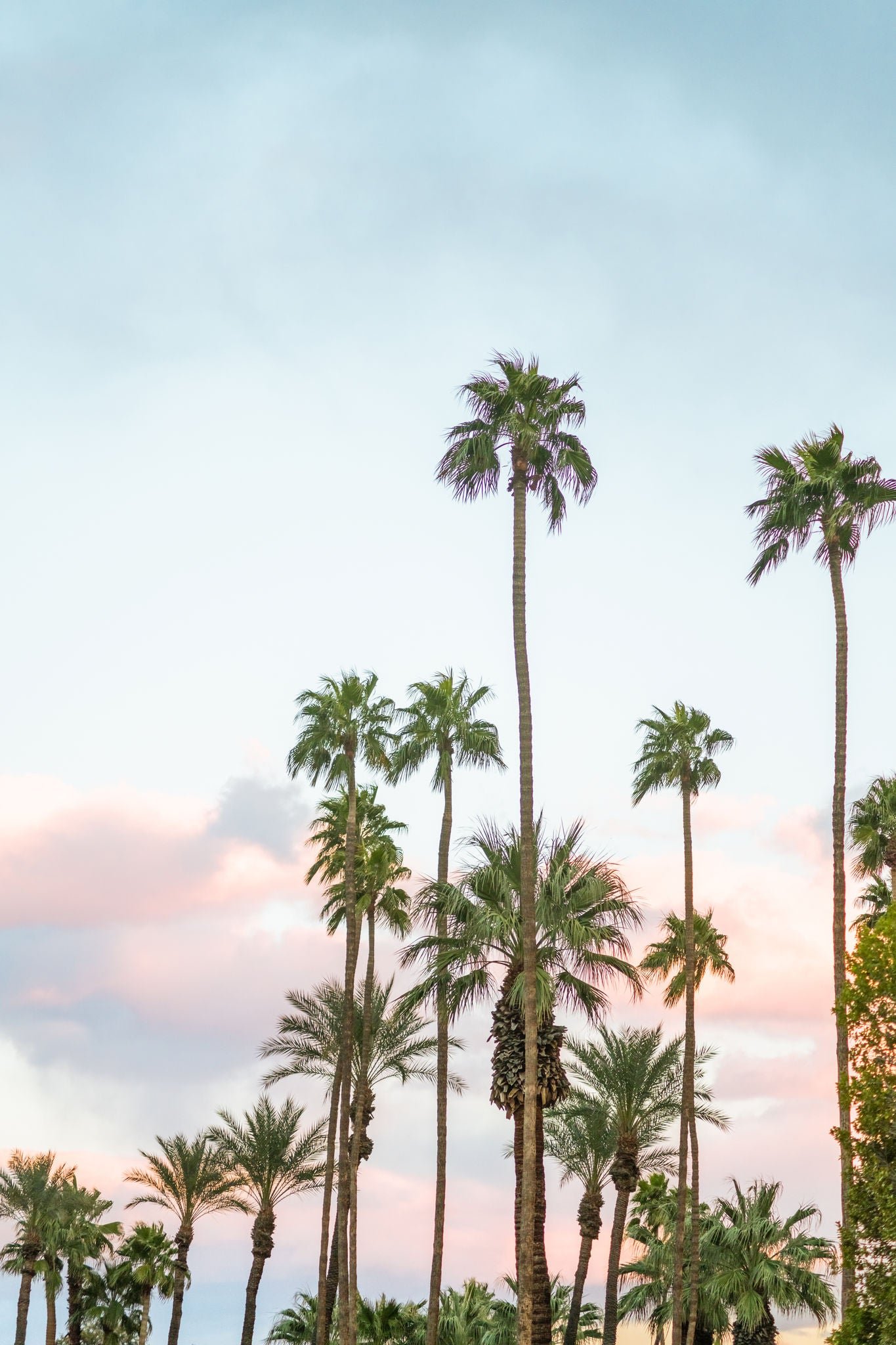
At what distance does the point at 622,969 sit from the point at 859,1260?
928 centimetres

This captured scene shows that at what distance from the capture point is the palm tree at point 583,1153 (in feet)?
170

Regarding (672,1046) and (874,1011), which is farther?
(672,1046)

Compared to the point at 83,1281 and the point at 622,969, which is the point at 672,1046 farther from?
the point at 83,1281

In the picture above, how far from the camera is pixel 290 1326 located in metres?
52.2

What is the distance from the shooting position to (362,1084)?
52.8 meters

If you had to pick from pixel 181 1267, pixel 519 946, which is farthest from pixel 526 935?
pixel 181 1267

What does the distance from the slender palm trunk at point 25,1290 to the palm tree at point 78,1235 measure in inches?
57.8

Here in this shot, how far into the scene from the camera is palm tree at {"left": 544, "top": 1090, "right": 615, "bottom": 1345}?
51750 millimetres

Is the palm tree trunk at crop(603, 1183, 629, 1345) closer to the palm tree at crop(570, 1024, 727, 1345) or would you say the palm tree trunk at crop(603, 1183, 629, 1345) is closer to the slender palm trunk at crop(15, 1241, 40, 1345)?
the palm tree at crop(570, 1024, 727, 1345)

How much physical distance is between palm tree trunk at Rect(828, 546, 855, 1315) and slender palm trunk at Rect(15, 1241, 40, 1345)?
4485cm

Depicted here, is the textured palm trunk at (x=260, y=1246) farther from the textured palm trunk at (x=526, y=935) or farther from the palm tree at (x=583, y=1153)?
the textured palm trunk at (x=526, y=935)

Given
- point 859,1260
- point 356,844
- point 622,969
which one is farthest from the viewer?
point 356,844

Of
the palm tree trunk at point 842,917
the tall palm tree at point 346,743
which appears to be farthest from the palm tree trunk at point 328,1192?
the palm tree trunk at point 842,917

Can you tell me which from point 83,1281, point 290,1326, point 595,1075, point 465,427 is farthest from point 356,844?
point 83,1281
